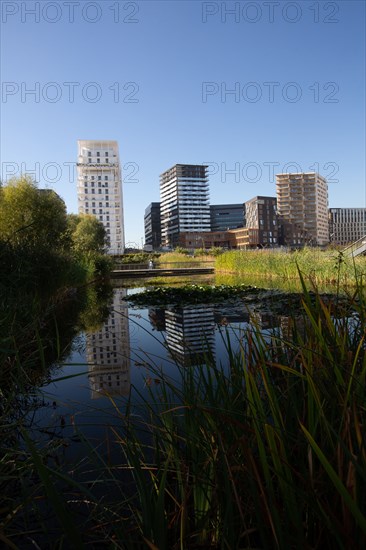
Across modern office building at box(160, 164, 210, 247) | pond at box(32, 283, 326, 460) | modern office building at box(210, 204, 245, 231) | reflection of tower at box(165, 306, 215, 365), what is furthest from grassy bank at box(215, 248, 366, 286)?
modern office building at box(210, 204, 245, 231)

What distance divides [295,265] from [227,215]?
134 meters

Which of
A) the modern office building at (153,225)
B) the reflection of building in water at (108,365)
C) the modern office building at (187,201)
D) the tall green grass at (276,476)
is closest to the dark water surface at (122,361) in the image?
the reflection of building in water at (108,365)

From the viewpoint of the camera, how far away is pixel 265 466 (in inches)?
42.1

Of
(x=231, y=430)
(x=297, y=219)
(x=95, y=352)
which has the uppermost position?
(x=297, y=219)

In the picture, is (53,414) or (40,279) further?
(40,279)

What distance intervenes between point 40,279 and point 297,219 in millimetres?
120529

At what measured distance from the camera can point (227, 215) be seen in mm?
147500

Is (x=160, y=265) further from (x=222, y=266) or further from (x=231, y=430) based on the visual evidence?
(x=231, y=430)

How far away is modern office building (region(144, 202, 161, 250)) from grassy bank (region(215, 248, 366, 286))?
395 feet

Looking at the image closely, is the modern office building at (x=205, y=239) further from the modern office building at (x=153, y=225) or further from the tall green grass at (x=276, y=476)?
the tall green grass at (x=276, y=476)

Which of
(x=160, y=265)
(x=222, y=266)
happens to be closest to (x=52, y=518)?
(x=222, y=266)

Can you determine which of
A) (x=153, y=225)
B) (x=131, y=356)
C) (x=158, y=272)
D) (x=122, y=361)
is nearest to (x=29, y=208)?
(x=158, y=272)

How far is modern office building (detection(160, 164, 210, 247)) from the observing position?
125 meters

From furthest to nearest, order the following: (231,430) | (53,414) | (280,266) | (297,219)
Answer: (297,219)
(280,266)
(53,414)
(231,430)
